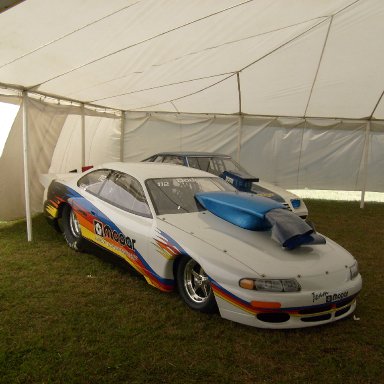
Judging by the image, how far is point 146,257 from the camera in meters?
3.93

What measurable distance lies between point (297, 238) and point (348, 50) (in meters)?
4.56

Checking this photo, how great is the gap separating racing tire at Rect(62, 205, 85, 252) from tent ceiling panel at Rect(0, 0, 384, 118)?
1934 millimetres

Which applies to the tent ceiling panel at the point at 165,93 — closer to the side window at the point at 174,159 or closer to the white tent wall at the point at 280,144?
the side window at the point at 174,159

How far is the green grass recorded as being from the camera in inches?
→ 109

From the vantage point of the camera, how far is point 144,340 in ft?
10.4

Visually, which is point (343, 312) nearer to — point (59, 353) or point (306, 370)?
point (306, 370)

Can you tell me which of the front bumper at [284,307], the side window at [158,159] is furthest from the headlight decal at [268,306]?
the side window at [158,159]

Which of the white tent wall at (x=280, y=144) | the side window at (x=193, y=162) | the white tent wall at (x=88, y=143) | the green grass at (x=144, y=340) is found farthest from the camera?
the white tent wall at (x=280, y=144)

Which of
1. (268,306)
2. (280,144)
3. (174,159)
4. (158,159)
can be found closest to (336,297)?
(268,306)

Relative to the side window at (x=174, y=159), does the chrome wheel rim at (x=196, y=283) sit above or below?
below

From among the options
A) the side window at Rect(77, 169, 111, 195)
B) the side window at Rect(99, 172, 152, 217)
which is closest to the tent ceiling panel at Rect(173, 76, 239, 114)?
the side window at Rect(77, 169, 111, 195)

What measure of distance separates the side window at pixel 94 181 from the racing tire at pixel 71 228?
0.46m

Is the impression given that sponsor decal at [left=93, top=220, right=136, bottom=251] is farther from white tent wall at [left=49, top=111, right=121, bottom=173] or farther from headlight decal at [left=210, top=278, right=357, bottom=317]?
white tent wall at [left=49, top=111, right=121, bottom=173]

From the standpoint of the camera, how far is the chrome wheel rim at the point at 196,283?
3586 mm
